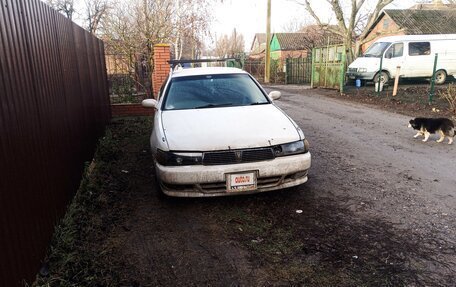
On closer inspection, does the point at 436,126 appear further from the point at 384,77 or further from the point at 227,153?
the point at 384,77

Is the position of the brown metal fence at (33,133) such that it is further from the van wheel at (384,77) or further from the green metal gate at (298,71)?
the green metal gate at (298,71)

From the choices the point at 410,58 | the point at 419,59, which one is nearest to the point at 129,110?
the point at 410,58

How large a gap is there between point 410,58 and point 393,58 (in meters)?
1.00

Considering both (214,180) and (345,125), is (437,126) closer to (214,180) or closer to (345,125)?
(345,125)

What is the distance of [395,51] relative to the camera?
57.0 feet

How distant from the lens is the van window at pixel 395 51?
17.2 metres

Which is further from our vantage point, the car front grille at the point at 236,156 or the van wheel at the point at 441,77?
the van wheel at the point at 441,77

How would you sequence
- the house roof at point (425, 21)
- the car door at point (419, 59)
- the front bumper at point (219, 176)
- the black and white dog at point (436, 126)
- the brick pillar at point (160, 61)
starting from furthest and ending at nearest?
1. the house roof at point (425, 21)
2. the car door at point (419, 59)
3. the brick pillar at point (160, 61)
4. the black and white dog at point (436, 126)
5. the front bumper at point (219, 176)

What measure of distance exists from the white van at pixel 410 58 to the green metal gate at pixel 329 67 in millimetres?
727

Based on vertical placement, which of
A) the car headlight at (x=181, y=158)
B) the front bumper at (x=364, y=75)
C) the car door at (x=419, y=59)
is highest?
the car door at (x=419, y=59)

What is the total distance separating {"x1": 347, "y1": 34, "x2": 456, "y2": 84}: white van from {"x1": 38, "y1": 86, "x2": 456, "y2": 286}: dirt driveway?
12.2 metres

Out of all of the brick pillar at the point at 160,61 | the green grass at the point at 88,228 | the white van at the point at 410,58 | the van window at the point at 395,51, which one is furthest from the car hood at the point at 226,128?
the van window at the point at 395,51

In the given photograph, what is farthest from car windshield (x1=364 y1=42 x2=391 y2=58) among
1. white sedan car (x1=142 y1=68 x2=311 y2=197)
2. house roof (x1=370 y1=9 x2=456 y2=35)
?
white sedan car (x1=142 y1=68 x2=311 y2=197)

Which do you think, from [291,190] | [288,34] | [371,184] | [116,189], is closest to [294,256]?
[291,190]
